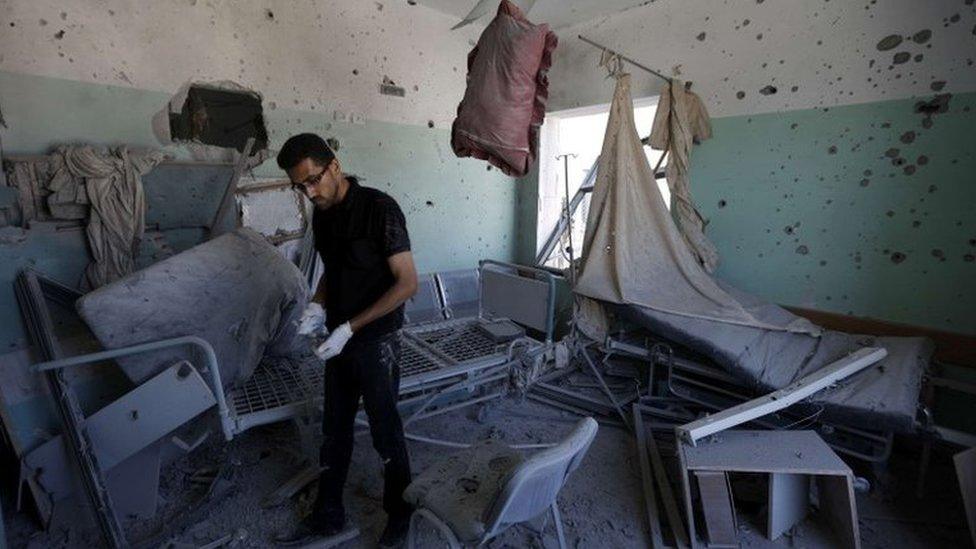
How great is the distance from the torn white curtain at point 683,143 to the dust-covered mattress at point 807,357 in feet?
1.29

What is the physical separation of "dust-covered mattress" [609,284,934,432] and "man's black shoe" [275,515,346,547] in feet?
6.47

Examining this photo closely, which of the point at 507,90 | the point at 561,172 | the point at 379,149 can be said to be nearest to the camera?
the point at 507,90

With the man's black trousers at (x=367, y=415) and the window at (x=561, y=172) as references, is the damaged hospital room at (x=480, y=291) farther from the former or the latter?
the window at (x=561, y=172)

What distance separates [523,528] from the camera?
2.02 metres

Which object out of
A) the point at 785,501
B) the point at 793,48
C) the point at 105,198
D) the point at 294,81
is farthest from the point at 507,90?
the point at 785,501

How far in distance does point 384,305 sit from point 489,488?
0.70 m

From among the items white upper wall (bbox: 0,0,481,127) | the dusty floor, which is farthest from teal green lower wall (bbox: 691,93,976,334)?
white upper wall (bbox: 0,0,481,127)

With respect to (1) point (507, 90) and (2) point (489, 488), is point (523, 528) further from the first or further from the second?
(1) point (507, 90)

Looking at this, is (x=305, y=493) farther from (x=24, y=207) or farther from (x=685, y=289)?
(x=685, y=289)

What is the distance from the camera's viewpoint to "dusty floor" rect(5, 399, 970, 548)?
6.40 feet

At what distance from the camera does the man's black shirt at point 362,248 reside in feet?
5.41

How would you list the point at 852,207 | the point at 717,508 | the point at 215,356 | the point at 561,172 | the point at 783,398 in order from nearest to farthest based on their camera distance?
the point at 717,508, the point at 215,356, the point at 783,398, the point at 852,207, the point at 561,172

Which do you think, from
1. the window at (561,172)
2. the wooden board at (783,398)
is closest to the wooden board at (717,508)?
the wooden board at (783,398)

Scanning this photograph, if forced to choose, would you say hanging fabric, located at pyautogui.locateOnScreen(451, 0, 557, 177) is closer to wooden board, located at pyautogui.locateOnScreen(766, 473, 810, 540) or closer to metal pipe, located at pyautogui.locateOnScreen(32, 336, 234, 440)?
metal pipe, located at pyautogui.locateOnScreen(32, 336, 234, 440)
